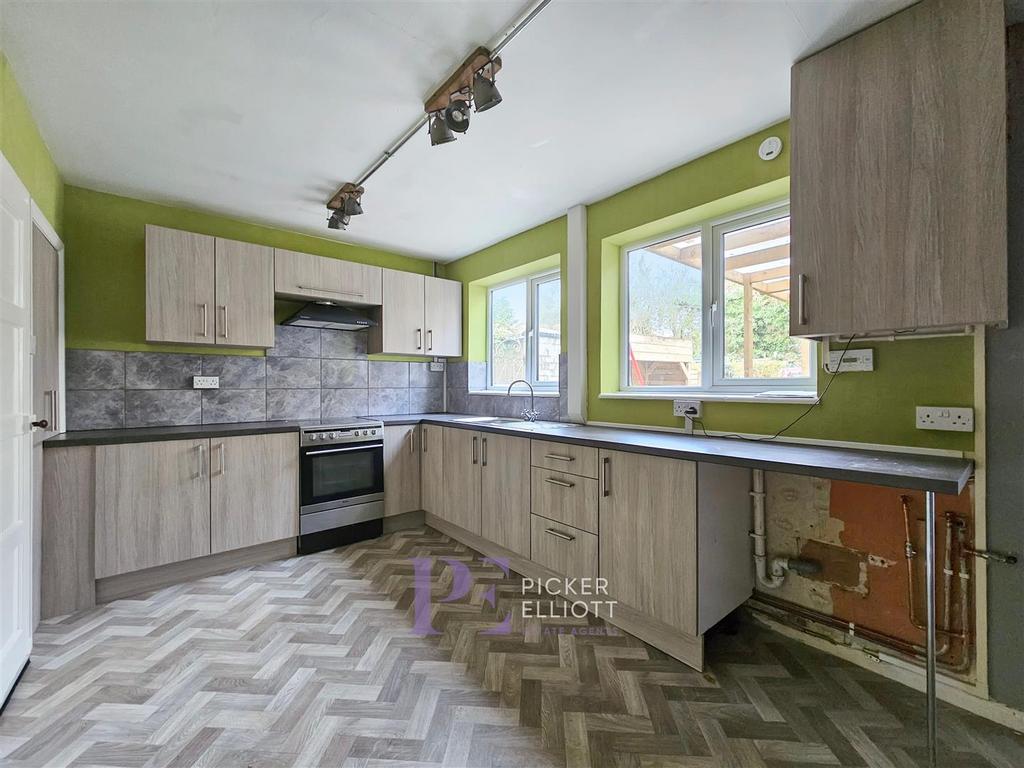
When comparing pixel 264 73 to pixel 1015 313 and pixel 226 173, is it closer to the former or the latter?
pixel 226 173

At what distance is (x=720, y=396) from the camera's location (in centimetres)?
221

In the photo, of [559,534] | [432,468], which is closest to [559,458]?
[559,534]

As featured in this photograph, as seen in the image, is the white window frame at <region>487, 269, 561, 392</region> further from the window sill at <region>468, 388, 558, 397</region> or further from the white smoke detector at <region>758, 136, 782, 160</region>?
the white smoke detector at <region>758, 136, 782, 160</region>

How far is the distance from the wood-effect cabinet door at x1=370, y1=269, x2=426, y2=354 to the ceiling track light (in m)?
1.57

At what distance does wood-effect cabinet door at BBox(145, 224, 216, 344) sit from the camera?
8.74 ft

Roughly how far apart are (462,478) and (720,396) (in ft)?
5.79

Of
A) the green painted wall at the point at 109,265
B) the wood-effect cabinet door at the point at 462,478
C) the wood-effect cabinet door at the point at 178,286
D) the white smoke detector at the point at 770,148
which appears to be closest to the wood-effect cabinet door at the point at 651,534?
the wood-effect cabinet door at the point at 462,478

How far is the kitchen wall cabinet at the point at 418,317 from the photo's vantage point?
3.62 metres

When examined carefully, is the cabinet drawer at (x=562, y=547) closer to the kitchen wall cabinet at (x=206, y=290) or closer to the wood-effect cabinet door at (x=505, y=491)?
the wood-effect cabinet door at (x=505, y=491)

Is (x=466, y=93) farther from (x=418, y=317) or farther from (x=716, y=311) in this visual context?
(x=418, y=317)

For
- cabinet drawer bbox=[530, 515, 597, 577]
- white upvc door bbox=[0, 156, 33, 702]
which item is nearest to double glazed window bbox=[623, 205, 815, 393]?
cabinet drawer bbox=[530, 515, 597, 577]

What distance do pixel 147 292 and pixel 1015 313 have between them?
163 inches

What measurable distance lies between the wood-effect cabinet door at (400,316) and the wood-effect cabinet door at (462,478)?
94 cm

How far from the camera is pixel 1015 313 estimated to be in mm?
1456
